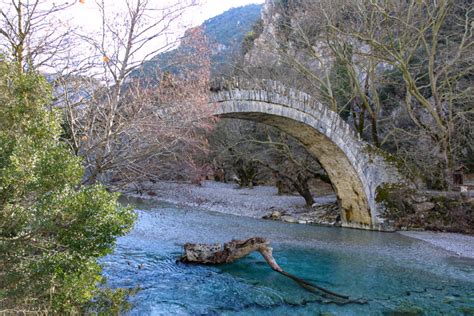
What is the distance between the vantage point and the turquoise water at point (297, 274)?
5.73 m

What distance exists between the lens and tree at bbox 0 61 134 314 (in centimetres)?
336

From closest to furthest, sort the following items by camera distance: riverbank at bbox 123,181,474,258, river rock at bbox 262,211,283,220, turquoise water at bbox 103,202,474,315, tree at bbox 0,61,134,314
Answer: tree at bbox 0,61,134,314 → turquoise water at bbox 103,202,474,315 → riverbank at bbox 123,181,474,258 → river rock at bbox 262,211,283,220

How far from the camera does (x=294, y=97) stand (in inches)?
427

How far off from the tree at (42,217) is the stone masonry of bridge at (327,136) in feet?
17.2

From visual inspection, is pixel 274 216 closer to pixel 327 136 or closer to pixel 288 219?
pixel 288 219

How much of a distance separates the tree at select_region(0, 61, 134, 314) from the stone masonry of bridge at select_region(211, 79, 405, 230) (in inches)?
206

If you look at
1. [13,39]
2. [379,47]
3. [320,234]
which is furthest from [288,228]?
[13,39]

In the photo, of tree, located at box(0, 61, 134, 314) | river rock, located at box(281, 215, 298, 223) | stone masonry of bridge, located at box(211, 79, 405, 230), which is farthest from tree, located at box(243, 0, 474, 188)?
tree, located at box(0, 61, 134, 314)

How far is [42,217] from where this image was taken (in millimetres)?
3373

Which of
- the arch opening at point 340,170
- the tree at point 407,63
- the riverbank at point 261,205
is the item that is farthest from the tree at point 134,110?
the tree at point 407,63

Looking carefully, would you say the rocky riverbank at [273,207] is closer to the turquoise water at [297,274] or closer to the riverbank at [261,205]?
the riverbank at [261,205]

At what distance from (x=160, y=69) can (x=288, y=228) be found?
854cm

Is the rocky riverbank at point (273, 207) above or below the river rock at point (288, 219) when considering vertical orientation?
above

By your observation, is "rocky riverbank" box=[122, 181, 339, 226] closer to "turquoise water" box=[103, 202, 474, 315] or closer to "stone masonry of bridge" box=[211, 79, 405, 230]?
"stone masonry of bridge" box=[211, 79, 405, 230]
